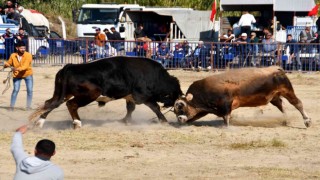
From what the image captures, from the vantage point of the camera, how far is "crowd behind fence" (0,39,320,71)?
28.1 meters

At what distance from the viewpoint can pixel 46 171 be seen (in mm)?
8039

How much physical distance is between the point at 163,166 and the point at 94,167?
1.00 metres

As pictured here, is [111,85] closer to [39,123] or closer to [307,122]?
[39,123]

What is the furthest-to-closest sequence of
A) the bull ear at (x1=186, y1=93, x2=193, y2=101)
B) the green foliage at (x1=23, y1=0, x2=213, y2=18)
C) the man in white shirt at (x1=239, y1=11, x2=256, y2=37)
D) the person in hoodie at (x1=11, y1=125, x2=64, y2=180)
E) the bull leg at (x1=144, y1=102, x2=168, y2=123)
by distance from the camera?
the green foliage at (x1=23, y1=0, x2=213, y2=18)
the man in white shirt at (x1=239, y1=11, x2=256, y2=37)
the bull leg at (x1=144, y1=102, x2=168, y2=123)
the bull ear at (x1=186, y1=93, x2=193, y2=101)
the person in hoodie at (x1=11, y1=125, x2=64, y2=180)

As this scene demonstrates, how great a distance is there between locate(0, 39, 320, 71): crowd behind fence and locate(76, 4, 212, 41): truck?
5414 millimetres

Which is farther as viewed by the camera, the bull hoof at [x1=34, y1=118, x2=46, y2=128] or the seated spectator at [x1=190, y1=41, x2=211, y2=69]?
the seated spectator at [x1=190, y1=41, x2=211, y2=69]

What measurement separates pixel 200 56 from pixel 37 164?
849 inches

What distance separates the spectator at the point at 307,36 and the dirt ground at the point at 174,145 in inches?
367

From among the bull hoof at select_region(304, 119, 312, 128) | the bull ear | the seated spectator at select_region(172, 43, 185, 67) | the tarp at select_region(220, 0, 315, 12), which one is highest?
the tarp at select_region(220, 0, 315, 12)


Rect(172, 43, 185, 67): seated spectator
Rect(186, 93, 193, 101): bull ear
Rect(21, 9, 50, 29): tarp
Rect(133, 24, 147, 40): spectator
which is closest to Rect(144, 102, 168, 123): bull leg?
Rect(186, 93, 193, 101): bull ear

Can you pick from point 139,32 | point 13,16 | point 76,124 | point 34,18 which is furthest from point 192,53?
point 76,124

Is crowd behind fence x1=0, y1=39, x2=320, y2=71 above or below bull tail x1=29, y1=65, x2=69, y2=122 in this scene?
above

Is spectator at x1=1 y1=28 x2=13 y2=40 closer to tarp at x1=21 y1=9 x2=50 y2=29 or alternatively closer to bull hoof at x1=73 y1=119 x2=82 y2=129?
tarp at x1=21 y1=9 x2=50 y2=29

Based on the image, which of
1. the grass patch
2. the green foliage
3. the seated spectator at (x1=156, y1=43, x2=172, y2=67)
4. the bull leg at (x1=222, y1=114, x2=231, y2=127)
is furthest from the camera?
the green foliage
